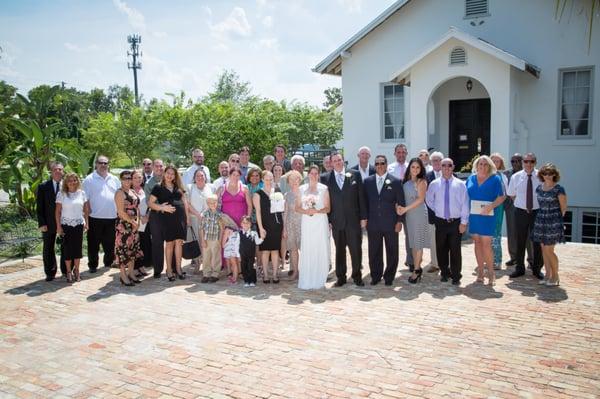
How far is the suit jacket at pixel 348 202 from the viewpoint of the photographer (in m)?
8.33

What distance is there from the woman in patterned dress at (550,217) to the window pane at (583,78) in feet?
26.2

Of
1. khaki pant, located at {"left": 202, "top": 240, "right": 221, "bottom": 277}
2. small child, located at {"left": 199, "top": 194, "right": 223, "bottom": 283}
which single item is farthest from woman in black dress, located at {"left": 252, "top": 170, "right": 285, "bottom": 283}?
khaki pant, located at {"left": 202, "top": 240, "right": 221, "bottom": 277}

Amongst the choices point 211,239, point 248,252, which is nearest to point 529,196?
point 248,252

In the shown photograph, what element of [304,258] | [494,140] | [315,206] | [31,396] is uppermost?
[494,140]

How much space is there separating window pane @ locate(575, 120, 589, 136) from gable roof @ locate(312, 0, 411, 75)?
608 centimetres

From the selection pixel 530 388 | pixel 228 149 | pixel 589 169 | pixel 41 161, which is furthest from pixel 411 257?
pixel 41 161

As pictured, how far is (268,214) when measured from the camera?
8594mm

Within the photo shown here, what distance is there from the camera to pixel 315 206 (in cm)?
829

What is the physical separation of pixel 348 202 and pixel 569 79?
975 centimetres

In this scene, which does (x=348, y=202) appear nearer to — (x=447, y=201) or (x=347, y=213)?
(x=347, y=213)

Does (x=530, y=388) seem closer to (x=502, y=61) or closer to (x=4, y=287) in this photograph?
(x=4, y=287)

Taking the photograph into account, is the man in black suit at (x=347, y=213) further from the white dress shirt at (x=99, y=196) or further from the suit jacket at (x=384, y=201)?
the white dress shirt at (x=99, y=196)

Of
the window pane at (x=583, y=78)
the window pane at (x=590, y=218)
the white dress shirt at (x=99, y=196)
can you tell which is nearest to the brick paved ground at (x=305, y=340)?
the white dress shirt at (x=99, y=196)

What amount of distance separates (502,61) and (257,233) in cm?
892
